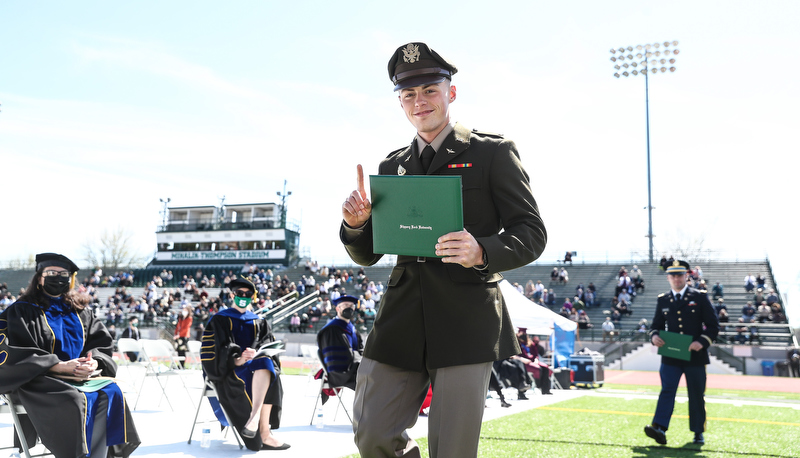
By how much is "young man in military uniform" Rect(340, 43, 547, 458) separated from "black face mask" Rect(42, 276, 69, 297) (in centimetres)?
362

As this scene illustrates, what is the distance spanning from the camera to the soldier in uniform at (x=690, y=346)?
7293 millimetres

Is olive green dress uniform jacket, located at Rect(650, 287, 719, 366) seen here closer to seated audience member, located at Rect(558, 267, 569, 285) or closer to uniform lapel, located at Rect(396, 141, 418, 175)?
uniform lapel, located at Rect(396, 141, 418, 175)

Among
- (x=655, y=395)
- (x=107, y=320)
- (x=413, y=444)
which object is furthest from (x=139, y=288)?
(x=413, y=444)

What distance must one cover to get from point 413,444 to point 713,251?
38744 millimetres

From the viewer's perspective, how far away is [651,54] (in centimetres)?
3775

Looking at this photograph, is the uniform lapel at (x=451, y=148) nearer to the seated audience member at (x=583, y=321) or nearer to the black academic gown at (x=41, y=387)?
the black academic gown at (x=41, y=387)

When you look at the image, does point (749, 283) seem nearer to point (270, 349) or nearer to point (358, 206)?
point (270, 349)

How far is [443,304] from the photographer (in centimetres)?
244

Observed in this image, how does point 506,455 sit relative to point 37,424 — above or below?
below

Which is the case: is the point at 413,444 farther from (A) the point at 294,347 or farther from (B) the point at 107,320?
(B) the point at 107,320

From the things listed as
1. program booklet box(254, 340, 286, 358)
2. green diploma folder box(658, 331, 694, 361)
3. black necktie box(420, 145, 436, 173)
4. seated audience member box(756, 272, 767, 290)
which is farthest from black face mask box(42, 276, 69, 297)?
seated audience member box(756, 272, 767, 290)

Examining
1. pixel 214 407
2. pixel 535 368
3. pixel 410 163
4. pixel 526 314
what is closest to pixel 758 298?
pixel 535 368

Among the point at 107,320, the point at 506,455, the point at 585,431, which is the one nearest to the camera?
the point at 506,455

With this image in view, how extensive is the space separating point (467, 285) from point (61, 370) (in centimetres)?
382
